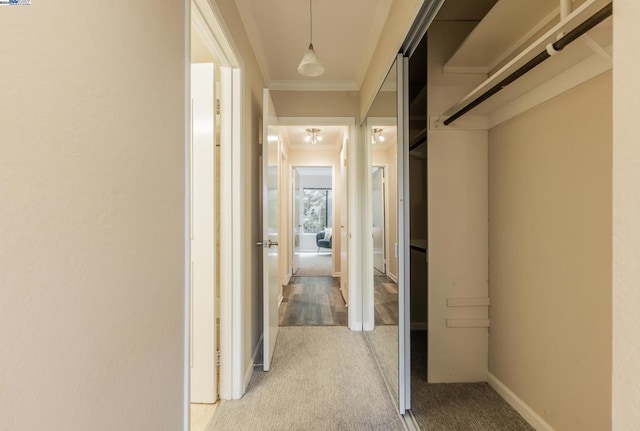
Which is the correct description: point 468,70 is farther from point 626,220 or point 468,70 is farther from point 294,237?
point 294,237

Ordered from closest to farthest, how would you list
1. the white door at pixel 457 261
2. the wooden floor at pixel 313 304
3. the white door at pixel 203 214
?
1. the white door at pixel 203 214
2. the white door at pixel 457 261
3. the wooden floor at pixel 313 304

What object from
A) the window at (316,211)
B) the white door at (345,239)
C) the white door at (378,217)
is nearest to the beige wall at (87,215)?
the white door at (378,217)

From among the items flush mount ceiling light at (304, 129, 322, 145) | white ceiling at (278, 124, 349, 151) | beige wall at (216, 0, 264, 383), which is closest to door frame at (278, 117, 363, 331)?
beige wall at (216, 0, 264, 383)

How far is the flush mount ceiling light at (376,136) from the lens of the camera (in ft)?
7.90

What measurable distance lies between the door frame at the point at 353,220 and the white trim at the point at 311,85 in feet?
1.00

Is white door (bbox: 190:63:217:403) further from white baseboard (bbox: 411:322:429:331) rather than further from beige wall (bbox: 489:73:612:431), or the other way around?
beige wall (bbox: 489:73:612:431)

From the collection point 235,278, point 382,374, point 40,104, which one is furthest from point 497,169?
point 40,104

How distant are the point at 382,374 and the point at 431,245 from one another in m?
1.02

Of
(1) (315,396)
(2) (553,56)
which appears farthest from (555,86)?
(1) (315,396)

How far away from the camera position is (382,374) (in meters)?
2.22

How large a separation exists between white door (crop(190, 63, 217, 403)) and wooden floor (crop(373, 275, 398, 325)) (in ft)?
3.77

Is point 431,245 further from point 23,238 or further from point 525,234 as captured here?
point 23,238

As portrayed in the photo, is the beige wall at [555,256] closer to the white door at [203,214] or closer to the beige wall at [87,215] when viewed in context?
the beige wall at [87,215]

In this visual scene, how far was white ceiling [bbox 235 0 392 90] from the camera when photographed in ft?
6.54
